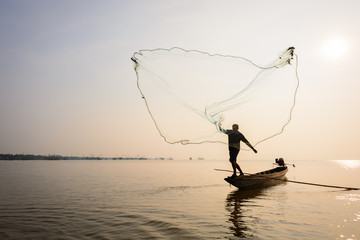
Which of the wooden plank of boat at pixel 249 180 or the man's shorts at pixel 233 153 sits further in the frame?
the wooden plank of boat at pixel 249 180

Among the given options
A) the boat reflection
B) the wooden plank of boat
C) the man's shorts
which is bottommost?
the boat reflection

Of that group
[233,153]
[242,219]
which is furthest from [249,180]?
[242,219]

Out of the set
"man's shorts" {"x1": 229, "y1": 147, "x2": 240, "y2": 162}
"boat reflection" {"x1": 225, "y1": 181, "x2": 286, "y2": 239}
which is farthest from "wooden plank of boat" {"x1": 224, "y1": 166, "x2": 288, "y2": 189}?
"boat reflection" {"x1": 225, "y1": 181, "x2": 286, "y2": 239}

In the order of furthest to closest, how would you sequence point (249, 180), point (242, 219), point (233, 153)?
point (249, 180) → point (233, 153) → point (242, 219)

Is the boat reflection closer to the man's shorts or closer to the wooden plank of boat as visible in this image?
the man's shorts

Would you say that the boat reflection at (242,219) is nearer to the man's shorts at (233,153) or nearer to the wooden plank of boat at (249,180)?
the man's shorts at (233,153)

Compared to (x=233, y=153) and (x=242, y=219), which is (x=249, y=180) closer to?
(x=233, y=153)

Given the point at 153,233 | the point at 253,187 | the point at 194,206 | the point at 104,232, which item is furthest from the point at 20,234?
the point at 253,187

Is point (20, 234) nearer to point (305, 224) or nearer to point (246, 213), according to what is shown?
point (246, 213)

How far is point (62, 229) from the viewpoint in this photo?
27.5 ft

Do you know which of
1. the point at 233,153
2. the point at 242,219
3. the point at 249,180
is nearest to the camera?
the point at 242,219

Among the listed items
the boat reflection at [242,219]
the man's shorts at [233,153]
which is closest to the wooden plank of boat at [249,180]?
the man's shorts at [233,153]

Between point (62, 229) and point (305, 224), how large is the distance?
28.5ft

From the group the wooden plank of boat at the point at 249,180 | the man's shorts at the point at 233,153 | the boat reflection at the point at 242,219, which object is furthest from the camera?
the wooden plank of boat at the point at 249,180
